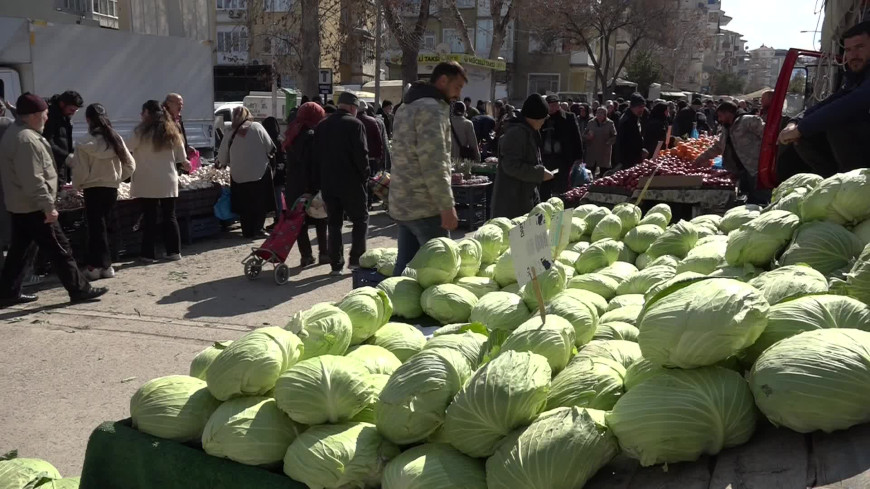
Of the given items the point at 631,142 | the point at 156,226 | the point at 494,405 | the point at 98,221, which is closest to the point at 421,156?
the point at 494,405

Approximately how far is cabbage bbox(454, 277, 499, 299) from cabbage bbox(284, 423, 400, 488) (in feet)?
5.21

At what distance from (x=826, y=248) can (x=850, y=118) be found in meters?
2.15

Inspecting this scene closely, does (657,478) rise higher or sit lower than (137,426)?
higher

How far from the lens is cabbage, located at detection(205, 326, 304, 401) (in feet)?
7.22

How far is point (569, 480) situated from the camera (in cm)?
168

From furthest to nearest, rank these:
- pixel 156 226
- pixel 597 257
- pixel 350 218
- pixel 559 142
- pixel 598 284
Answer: pixel 559 142 < pixel 156 226 < pixel 350 218 < pixel 597 257 < pixel 598 284

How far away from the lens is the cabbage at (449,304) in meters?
3.32

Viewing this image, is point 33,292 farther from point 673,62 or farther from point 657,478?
point 673,62

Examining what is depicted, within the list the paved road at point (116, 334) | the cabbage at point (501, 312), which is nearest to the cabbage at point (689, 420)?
the cabbage at point (501, 312)

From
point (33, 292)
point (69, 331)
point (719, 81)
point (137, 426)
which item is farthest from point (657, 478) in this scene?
point (719, 81)

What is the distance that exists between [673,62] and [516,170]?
6306 cm

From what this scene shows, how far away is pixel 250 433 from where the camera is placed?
208 centimetres

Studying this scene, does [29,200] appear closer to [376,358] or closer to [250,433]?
[376,358]

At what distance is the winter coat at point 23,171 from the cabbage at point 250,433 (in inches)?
214
